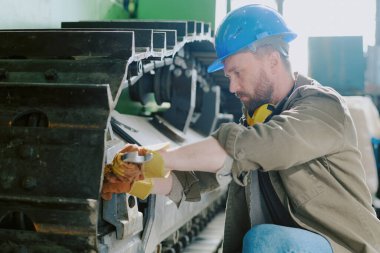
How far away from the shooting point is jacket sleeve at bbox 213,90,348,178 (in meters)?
2.10

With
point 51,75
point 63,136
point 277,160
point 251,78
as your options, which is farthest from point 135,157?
point 251,78

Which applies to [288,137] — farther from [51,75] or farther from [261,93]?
[51,75]

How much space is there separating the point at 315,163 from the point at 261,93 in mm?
429

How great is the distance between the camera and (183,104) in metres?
4.20

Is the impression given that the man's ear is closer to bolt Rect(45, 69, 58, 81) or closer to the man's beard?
the man's beard

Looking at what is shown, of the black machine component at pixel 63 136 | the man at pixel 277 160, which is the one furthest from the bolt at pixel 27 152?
the man at pixel 277 160

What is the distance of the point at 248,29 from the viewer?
2652 mm

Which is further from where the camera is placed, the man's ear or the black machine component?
the man's ear

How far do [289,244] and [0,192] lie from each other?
3.79ft

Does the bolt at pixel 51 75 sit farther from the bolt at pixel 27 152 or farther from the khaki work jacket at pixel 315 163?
the khaki work jacket at pixel 315 163

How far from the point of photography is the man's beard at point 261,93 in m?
2.56

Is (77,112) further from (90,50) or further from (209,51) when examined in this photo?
(209,51)

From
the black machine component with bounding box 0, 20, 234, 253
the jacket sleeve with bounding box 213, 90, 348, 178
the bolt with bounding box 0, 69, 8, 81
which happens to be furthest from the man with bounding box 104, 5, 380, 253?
the bolt with bounding box 0, 69, 8, 81

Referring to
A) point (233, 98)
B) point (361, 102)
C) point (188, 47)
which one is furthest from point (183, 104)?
point (361, 102)
